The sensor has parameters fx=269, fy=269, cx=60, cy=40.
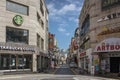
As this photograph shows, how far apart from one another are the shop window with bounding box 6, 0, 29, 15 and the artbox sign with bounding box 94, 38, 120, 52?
48.1 ft

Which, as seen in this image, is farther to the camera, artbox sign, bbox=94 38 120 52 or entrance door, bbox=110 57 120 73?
entrance door, bbox=110 57 120 73

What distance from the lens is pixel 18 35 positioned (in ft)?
152

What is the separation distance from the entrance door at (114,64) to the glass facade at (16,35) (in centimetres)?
1572

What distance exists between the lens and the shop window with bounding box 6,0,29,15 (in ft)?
146

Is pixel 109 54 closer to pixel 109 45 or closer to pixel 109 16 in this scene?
pixel 109 45

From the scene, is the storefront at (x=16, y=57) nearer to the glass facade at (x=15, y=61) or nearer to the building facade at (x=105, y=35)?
the glass facade at (x=15, y=61)

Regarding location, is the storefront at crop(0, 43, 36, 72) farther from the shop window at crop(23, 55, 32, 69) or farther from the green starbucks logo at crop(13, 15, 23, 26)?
the green starbucks logo at crop(13, 15, 23, 26)

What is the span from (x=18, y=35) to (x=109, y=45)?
1601cm

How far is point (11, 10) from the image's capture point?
148ft

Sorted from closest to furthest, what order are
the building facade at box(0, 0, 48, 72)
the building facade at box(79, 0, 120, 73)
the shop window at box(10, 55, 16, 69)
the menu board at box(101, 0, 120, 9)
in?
the building facade at box(79, 0, 120, 73) → the menu board at box(101, 0, 120, 9) → the building facade at box(0, 0, 48, 72) → the shop window at box(10, 55, 16, 69)

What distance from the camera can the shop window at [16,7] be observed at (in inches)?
1755

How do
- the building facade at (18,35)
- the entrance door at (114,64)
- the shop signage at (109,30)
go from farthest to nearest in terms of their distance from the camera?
1. the building facade at (18,35)
2. the entrance door at (114,64)
3. the shop signage at (109,30)

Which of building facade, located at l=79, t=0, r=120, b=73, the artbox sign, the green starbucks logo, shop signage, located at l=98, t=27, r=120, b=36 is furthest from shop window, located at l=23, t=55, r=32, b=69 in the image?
shop signage, located at l=98, t=27, r=120, b=36

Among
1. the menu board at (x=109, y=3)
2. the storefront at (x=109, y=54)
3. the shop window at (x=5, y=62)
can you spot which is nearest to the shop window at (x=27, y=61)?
the shop window at (x=5, y=62)
